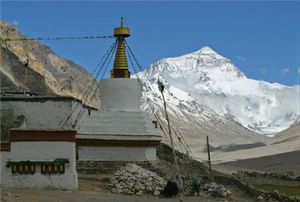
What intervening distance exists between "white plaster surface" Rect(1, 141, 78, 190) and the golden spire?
703 centimetres

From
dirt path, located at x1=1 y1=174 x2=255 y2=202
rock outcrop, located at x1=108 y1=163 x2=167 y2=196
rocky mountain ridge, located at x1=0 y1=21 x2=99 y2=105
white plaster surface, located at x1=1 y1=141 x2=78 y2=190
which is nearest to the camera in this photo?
dirt path, located at x1=1 y1=174 x2=255 y2=202

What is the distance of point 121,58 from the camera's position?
26.8 m

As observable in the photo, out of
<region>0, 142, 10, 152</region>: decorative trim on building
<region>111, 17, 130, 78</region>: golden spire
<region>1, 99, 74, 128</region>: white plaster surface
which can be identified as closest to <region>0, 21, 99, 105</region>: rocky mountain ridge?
<region>1, 99, 74, 128</region>: white plaster surface

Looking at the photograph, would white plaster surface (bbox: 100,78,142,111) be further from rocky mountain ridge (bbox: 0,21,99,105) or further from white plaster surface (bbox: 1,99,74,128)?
rocky mountain ridge (bbox: 0,21,99,105)

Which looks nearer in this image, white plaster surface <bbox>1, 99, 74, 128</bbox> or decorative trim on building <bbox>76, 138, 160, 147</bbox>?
decorative trim on building <bbox>76, 138, 160, 147</bbox>

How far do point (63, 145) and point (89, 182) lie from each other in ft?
9.17

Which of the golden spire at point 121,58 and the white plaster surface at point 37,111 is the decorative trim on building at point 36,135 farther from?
the golden spire at point 121,58

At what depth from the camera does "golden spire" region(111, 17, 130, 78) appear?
26766mm

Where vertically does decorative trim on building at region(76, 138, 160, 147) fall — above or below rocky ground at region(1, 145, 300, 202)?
above

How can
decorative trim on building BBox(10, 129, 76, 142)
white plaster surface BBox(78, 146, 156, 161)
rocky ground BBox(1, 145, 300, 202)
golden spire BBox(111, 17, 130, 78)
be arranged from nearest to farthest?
1. rocky ground BBox(1, 145, 300, 202)
2. decorative trim on building BBox(10, 129, 76, 142)
3. white plaster surface BBox(78, 146, 156, 161)
4. golden spire BBox(111, 17, 130, 78)

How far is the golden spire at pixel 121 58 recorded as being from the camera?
26.8m

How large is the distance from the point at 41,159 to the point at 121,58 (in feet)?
25.7

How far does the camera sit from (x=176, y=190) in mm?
20703

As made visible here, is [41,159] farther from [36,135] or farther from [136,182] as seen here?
[136,182]
